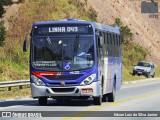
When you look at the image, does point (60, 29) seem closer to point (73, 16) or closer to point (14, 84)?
point (14, 84)

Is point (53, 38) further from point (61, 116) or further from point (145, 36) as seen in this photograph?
point (145, 36)

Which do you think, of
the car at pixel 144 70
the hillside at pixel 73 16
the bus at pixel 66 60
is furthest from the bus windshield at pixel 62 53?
the car at pixel 144 70

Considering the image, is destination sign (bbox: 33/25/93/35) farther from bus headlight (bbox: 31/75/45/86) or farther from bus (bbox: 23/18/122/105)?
bus headlight (bbox: 31/75/45/86)

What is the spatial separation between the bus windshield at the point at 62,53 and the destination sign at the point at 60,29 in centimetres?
21

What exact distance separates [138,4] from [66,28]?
64.1 meters

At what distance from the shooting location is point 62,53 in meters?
21.1

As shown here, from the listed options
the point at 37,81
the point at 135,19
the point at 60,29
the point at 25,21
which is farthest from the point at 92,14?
the point at 37,81

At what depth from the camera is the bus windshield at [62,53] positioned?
20922 mm

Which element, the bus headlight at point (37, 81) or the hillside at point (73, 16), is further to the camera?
the hillside at point (73, 16)

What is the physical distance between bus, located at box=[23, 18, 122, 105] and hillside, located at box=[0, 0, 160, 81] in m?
18.0

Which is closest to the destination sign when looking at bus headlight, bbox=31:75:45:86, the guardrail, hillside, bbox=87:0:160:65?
bus headlight, bbox=31:75:45:86

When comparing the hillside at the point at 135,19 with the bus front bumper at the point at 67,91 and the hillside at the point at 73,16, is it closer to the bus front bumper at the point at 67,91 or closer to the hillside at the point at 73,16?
the hillside at the point at 73,16

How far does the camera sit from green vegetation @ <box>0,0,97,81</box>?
42403mm

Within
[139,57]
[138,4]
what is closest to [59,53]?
[139,57]
